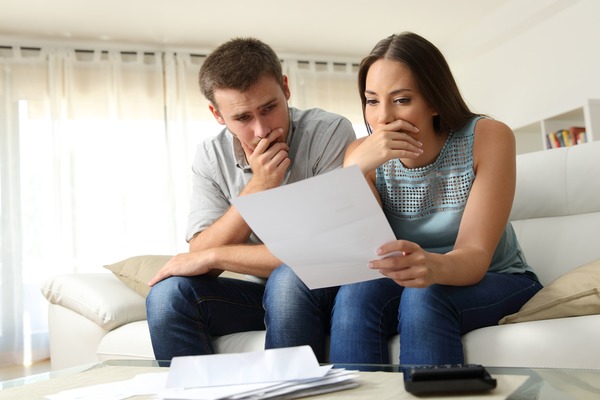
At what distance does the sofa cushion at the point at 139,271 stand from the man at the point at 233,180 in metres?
0.39

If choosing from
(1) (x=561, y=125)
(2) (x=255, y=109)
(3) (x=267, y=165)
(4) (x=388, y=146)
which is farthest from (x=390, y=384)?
(1) (x=561, y=125)

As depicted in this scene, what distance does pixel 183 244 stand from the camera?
16.5ft

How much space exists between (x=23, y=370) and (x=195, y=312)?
3122 mm

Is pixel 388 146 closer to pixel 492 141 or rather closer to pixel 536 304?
pixel 492 141

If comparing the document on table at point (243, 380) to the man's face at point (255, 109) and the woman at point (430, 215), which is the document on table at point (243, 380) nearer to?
the woman at point (430, 215)

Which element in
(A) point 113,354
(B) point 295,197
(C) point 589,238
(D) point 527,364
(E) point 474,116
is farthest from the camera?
(A) point 113,354

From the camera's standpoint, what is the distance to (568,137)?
4.02 m

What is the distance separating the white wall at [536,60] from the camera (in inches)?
161

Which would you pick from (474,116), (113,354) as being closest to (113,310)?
(113,354)

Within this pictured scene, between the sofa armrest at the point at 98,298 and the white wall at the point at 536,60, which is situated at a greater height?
the white wall at the point at 536,60

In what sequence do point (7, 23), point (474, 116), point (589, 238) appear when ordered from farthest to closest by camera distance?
point (7, 23) → point (589, 238) → point (474, 116)

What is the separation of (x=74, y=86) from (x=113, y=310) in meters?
3.24

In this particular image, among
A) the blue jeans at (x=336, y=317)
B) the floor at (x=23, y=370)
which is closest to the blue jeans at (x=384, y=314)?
the blue jeans at (x=336, y=317)

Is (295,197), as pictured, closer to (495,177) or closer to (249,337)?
(495,177)
